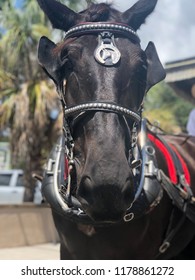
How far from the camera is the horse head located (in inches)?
64.7

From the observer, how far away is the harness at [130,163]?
6.07 feet

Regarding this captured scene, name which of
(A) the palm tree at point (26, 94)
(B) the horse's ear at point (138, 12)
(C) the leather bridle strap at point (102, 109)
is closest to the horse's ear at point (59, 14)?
(B) the horse's ear at point (138, 12)

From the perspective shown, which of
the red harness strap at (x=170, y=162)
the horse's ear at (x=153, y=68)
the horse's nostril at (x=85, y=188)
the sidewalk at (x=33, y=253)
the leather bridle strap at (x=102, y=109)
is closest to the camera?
the horse's nostril at (x=85, y=188)

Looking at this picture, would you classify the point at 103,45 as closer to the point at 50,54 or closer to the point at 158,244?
the point at 50,54

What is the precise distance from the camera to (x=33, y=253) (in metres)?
6.38

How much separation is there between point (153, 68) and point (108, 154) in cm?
70

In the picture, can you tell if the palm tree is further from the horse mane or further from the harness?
the horse mane

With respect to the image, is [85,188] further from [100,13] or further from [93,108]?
[100,13]

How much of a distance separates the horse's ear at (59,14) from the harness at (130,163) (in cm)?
11

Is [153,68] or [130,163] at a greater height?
[153,68]

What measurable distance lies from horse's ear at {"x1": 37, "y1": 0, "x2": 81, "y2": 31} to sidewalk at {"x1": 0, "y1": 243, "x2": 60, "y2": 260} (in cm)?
411

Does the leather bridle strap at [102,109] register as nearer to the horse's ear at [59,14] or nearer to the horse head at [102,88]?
the horse head at [102,88]

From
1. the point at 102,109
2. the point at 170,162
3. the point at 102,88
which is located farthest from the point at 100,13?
the point at 170,162
